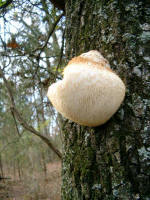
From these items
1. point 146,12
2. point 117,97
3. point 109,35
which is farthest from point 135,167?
point 146,12

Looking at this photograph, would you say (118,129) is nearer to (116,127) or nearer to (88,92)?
(116,127)

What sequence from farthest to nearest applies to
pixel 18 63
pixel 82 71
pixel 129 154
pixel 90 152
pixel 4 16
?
pixel 18 63 → pixel 4 16 → pixel 90 152 → pixel 129 154 → pixel 82 71

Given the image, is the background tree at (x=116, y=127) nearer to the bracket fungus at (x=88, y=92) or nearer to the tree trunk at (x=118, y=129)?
the tree trunk at (x=118, y=129)

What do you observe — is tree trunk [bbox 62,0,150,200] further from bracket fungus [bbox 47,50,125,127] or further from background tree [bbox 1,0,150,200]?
bracket fungus [bbox 47,50,125,127]

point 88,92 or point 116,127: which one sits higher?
point 88,92

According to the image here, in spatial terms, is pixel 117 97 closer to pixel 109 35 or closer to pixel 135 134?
pixel 135 134

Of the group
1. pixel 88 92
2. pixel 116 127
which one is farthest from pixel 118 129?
pixel 88 92
